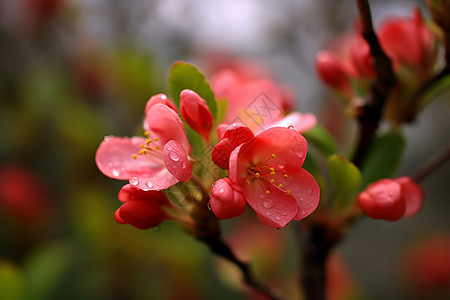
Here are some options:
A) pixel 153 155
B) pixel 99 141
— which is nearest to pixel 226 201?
pixel 153 155

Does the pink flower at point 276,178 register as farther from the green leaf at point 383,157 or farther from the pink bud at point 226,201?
the green leaf at point 383,157

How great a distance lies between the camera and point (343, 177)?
2.73ft

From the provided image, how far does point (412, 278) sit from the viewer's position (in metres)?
2.58

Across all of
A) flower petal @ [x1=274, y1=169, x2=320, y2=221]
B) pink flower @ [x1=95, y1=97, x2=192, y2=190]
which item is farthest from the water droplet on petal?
flower petal @ [x1=274, y1=169, x2=320, y2=221]

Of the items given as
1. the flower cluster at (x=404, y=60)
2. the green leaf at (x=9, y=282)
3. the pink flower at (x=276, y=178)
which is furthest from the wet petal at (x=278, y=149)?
the green leaf at (x=9, y=282)

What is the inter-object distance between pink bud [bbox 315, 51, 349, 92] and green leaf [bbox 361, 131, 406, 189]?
18 centimetres

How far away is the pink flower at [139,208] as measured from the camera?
0.69 metres

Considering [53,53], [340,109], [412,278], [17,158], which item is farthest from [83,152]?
[412,278]

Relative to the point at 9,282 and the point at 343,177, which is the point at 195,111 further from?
the point at 9,282

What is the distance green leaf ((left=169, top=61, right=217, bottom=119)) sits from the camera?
0.77 m

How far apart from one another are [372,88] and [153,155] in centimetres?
44

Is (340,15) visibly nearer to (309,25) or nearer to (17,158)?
(309,25)

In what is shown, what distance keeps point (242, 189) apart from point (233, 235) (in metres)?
1.88

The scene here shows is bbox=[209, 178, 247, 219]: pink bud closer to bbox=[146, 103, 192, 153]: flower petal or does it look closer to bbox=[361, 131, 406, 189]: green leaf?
bbox=[146, 103, 192, 153]: flower petal
